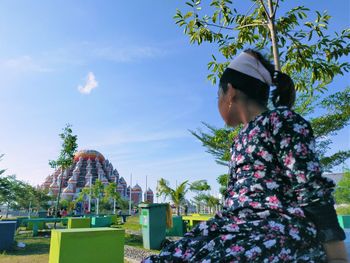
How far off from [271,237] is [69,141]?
18.1m

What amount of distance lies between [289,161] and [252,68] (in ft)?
1.68

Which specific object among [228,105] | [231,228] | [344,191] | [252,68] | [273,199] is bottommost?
[231,228]

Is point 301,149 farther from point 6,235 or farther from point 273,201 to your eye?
point 6,235

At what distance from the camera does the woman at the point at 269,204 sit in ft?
3.75

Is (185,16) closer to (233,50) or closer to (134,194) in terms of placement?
(233,50)

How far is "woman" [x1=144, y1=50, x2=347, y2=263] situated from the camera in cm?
114

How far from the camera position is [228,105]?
60.2 inches

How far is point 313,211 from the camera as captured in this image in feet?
3.75

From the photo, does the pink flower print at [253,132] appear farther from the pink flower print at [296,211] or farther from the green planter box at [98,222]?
the green planter box at [98,222]

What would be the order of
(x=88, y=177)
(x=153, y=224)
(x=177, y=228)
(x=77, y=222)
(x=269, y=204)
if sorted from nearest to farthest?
1. (x=269, y=204)
2. (x=153, y=224)
3. (x=77, y=222)
4. (x=177, y=228)
5. (x=88, y=177)

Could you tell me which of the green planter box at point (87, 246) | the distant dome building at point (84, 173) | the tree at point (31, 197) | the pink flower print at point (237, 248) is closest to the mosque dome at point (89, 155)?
the distant dome building at point (84, 173)

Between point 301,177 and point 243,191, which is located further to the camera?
point 243,191

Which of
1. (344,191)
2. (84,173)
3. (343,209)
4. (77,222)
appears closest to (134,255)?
(77,222)

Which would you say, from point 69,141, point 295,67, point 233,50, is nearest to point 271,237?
point 295,67
